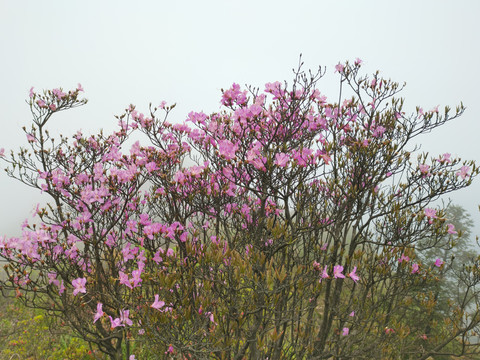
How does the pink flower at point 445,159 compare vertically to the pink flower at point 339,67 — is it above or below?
below

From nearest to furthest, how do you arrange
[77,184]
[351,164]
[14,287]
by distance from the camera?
1. [14,287]
2. [351,164]
3. [77,184]

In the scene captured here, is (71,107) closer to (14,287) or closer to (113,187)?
(113,187)

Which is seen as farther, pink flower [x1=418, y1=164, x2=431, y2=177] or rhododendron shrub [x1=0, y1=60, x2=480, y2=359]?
pink flower [x1=418, y1=164, x2=431, y2=177]

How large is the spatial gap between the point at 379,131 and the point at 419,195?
1.24 m

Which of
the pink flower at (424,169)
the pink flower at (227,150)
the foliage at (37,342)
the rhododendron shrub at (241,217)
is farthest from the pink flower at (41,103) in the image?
the pink flower at (424,169)

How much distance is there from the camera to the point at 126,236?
4180 mm

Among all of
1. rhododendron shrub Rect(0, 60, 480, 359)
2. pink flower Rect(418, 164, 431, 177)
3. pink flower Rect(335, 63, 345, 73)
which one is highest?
pink flower Rect(335, 63, 345, 73)

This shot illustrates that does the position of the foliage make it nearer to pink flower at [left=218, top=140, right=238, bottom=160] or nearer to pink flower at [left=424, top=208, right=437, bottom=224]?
pink flower at [left=218, top=140, right=238, bottom=160]

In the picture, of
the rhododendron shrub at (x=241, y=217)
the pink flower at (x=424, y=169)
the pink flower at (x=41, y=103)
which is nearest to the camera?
the rhododendron shrub at (x=241, y=217)

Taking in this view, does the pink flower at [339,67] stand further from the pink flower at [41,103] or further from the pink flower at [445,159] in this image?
the pink flower at [41,103]

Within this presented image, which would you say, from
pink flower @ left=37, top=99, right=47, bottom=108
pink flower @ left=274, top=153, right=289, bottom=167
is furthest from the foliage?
pink flower @ left=274, top=153, right=289, bottom=167

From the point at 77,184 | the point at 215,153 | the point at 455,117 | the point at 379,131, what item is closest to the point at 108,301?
the point at 77,184

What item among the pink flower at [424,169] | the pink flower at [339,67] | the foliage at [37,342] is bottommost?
the foliage at [37,342]

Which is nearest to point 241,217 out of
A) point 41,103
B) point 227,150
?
point 227,150
